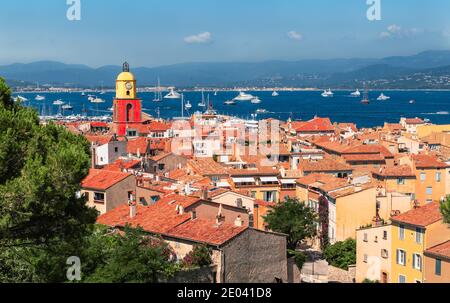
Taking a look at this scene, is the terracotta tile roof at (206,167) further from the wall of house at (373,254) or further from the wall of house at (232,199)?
the wall of house at (373,254)

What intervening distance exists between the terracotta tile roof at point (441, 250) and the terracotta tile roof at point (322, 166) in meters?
15.1

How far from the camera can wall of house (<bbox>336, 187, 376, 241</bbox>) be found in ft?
85.6

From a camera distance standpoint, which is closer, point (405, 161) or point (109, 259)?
point (109, 259)

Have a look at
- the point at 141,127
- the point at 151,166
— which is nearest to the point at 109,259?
the point at 151,166

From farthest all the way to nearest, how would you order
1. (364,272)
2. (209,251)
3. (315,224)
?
(315,224), (364,272), (209,251)

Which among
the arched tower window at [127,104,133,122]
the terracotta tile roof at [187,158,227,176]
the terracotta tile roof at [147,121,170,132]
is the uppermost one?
the arched tower window at [127,104,133,122]

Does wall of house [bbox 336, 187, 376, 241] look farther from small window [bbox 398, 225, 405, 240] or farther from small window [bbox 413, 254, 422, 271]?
→ small window [bbox 413, 254, 422, 271]

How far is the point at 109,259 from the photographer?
14312mm

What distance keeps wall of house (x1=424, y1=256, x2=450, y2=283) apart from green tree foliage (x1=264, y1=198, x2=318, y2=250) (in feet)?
18.0

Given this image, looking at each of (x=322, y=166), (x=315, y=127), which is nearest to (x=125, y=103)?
(x=315, y=127)

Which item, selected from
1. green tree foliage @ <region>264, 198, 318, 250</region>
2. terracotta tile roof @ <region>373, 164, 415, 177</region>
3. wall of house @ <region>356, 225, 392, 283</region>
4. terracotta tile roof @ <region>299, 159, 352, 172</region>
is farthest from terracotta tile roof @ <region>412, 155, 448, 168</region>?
wall of house @ <region>356, 225, 392, 283</region>

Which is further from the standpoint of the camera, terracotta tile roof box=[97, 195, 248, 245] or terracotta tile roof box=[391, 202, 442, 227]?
terracotta tile roof box=[391, 202, 442, 227]

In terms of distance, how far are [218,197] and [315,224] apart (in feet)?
16.0
